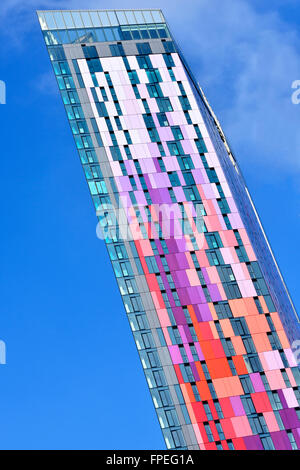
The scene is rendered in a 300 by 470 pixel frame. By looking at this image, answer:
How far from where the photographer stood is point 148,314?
116 m

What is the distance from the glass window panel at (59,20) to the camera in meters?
139

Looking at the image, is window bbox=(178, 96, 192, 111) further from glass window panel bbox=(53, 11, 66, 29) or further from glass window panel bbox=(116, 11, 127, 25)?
glass window panel bbox=(53, 11, 66, 29)

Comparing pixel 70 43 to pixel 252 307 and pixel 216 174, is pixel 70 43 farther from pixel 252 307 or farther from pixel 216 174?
pixel 252 307

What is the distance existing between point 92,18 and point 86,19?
1241 mm

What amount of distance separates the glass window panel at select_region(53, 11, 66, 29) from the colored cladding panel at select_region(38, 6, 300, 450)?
129 centimetres

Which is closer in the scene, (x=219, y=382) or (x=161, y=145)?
(x=219, y=382)

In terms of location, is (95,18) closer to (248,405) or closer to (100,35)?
(100,35)

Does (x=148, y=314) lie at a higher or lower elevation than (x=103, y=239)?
lower

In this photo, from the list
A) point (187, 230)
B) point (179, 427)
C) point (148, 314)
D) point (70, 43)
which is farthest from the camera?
point (70, 43)

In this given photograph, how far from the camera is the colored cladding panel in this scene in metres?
110

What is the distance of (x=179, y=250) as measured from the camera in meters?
121
